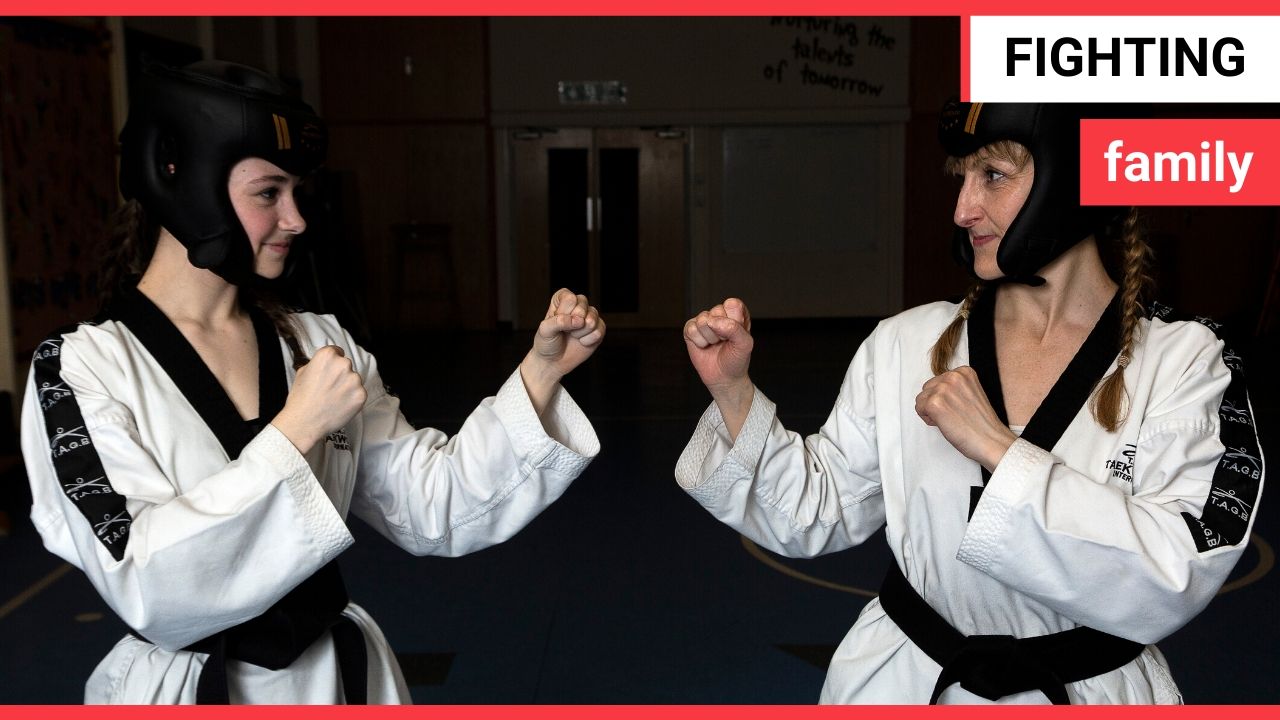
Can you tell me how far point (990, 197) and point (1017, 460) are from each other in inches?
17.3

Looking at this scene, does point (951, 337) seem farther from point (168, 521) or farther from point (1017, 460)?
point (168, 521)

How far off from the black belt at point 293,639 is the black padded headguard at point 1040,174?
3.86 feet

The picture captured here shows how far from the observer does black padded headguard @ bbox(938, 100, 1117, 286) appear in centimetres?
167

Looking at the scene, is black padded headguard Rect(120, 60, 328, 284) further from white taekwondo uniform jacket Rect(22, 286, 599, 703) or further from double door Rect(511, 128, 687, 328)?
double door Rect(511, 128, 687, 328)

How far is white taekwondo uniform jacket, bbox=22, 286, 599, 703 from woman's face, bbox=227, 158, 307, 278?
15cm

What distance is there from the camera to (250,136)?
5.67ft

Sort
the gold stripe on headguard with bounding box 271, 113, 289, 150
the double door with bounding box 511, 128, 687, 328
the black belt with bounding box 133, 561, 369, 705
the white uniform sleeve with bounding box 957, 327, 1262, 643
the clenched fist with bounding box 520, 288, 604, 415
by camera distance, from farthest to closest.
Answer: the double door with bounding box 511, 128, 687, 328, the clenched fist with bounding box 520, 288, 604, 415, the gold stripe on headguard with bounding box 271, 113, 289, 150, the black belt with bounding box 133, 561, 369, 705, the white uniform sleeve with bounding box 957, 327, 1262, 643

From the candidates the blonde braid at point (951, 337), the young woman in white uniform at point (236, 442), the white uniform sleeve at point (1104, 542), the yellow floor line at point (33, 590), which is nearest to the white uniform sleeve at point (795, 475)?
the blonde braid at point (951, 337)

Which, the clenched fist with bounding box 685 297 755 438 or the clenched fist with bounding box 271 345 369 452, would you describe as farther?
the clenched fist with bounding box 685 297 755 438

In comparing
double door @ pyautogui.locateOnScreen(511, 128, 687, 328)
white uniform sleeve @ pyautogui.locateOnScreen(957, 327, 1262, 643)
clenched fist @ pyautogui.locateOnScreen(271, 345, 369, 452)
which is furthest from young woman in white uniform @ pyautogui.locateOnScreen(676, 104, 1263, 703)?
double door @ pyautogui.locateOnScreen(511, 128, 687, 328)

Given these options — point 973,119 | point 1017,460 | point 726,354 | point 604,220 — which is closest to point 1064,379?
point 1017,460

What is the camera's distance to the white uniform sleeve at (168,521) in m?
1.50

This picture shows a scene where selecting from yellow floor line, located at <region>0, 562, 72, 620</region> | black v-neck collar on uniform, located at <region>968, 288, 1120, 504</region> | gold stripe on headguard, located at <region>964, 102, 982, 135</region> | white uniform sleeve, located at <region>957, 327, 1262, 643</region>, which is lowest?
yellow floor line, located at <region>0, 562, 72, 620</region>

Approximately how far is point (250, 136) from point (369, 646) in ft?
2.78
